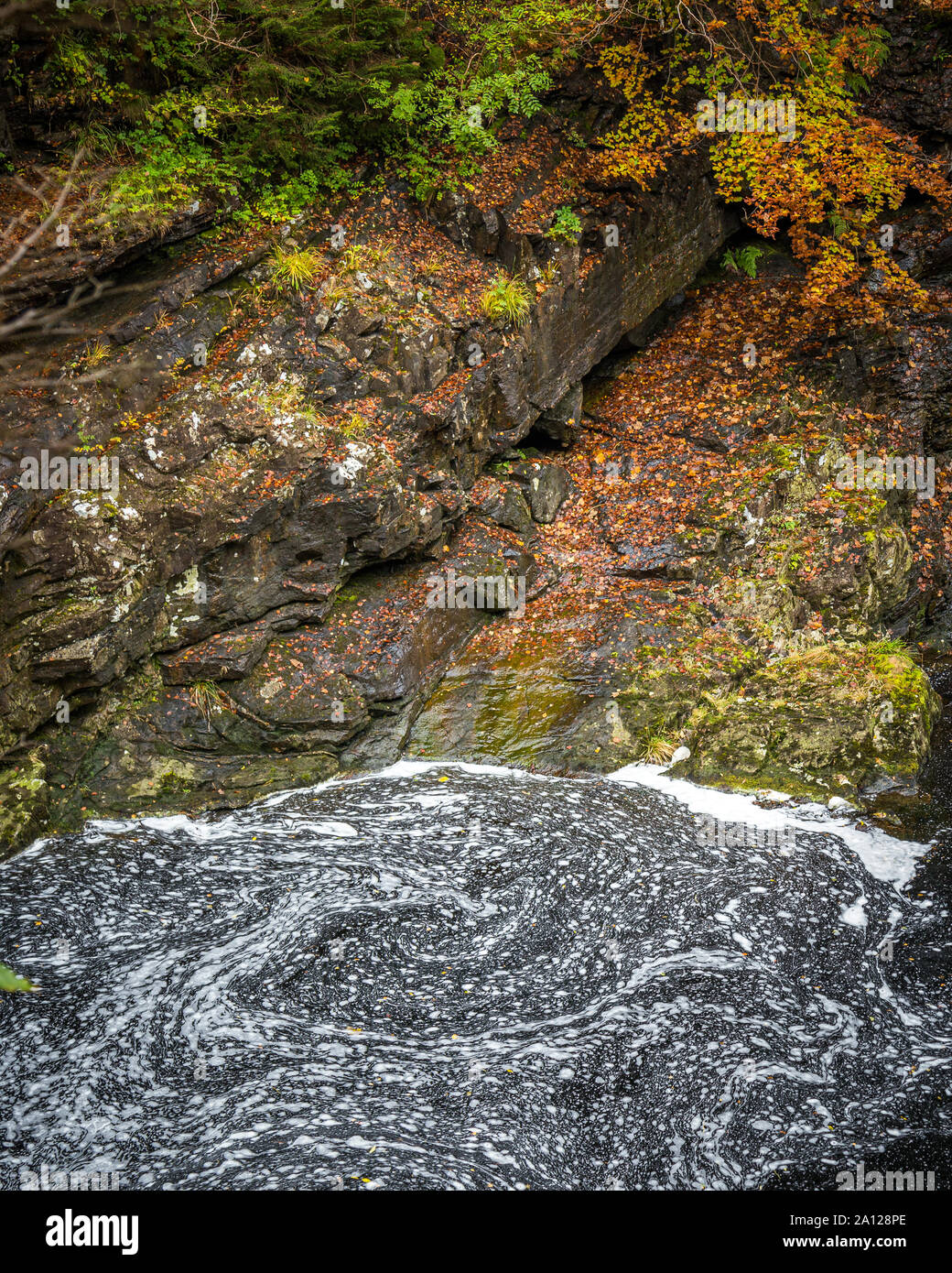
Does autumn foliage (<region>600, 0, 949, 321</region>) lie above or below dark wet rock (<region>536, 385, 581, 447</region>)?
above

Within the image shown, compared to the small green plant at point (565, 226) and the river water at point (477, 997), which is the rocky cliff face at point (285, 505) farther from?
the river water at point (477, 997)

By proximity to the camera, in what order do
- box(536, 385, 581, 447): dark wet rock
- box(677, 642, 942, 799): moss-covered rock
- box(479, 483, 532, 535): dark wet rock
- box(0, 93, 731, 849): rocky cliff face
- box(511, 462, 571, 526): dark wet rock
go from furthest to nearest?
box(536, 385, 581, 447): dark wet rock < box(511, 462, 571, 526): dark wet rock < box(479, 483, 532, 535): dark wet rock < box(677, 642, 942, 799): moss-covered rock < box(0, 93, 731, 849): rocky cliff face

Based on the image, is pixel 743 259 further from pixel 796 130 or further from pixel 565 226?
pixel 565 226

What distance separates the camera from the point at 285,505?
34.7ft

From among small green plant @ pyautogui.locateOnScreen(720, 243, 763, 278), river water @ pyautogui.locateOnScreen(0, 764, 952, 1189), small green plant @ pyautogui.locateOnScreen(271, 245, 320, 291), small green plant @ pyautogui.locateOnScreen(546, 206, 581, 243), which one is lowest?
river water @ pyautogui.locateOnScreen(0, 764, 952, 1189)

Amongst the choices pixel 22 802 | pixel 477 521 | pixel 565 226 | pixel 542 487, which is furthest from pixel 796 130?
pixel 22 802

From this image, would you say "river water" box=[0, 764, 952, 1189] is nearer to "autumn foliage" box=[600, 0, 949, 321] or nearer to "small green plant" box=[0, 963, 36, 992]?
"small green plant" box=[0, 963, 36, 992]

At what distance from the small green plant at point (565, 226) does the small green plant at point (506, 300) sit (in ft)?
3.57

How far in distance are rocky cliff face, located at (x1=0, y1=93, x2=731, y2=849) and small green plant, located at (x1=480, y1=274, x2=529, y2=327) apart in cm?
17

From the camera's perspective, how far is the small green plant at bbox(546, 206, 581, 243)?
42.3ft

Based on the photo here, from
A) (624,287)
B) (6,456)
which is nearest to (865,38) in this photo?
(624,287)

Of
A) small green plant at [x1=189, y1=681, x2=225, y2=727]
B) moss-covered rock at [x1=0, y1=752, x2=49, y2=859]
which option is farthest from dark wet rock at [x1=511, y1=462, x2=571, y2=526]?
moss-covered rock at [x1=0, y1=752, x2=49, y2=859]

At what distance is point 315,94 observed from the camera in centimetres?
1130
